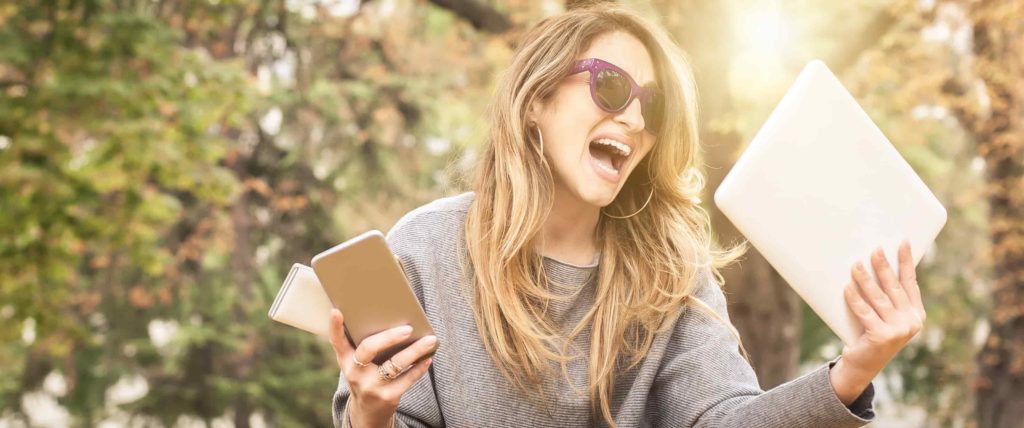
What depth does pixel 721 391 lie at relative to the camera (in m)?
2.13

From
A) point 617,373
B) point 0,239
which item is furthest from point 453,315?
point 0,239

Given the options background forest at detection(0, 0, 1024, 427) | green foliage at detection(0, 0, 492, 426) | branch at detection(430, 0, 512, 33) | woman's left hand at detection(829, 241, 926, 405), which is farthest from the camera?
branch at detection(430, 0, 512, 33)

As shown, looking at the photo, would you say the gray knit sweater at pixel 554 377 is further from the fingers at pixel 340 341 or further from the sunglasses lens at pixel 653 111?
the sunglasses lens at pixel 653 111

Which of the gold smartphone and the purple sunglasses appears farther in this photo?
the purple sunglasses

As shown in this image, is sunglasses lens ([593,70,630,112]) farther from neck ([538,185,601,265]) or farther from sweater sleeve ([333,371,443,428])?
Result: sweater sleeve ([333,371,443,428])

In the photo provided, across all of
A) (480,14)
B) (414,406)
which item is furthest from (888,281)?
(480,14)

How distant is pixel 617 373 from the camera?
2.24 metres

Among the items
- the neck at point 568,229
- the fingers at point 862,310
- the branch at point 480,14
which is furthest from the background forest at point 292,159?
the fingers at point 862,310

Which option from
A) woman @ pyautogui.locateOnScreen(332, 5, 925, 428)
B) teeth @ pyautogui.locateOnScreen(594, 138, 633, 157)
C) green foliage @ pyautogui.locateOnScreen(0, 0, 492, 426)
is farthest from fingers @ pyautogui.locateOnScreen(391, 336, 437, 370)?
green foliage @ pyautogui.locateOnScreen(0, 0, 492, 426)

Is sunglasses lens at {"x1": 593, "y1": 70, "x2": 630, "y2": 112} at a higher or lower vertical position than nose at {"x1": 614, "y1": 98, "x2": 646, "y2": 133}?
higher

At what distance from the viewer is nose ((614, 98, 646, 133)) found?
2.19 metres

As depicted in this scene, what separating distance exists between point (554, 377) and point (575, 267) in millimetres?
275

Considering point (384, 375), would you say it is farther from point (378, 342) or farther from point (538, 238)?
point (538, 238)

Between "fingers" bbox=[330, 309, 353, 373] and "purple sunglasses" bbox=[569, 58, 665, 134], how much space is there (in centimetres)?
74
